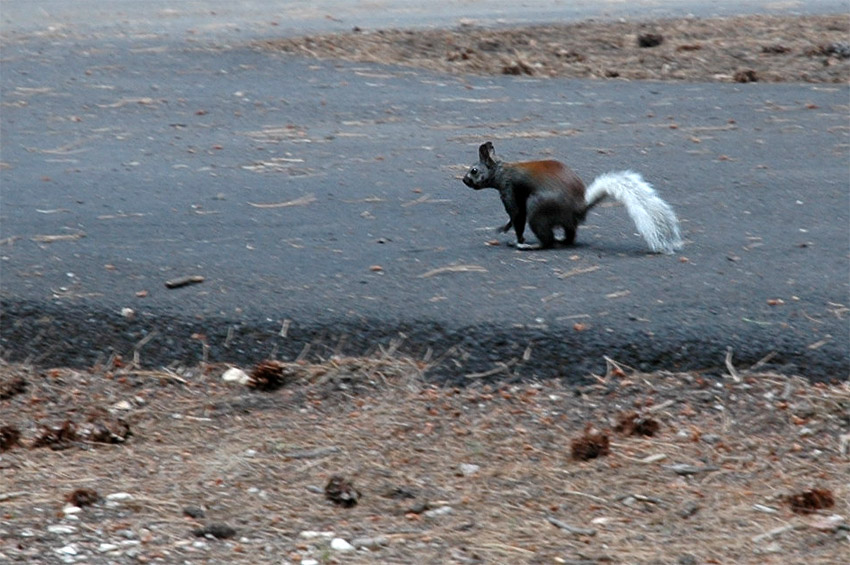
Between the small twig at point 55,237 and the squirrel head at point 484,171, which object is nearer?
the squirrel head at point 484,171

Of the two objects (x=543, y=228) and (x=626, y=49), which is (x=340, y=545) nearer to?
(x=543, y=228)

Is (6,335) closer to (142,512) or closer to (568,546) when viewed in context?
(142,512)

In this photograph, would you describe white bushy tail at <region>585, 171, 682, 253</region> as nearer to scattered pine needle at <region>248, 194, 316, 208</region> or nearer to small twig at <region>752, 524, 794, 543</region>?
scattered pine needle at <region>248, 194, 316, 208</region>

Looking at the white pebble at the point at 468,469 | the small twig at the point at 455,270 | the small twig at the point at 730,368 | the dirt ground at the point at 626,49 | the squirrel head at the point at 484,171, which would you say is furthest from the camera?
the dirt ground at the point at 626,49

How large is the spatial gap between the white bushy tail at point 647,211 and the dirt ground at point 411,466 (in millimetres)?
1442

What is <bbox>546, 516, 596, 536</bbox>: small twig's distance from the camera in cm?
410

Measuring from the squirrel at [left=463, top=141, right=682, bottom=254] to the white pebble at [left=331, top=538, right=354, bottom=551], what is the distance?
3.17 m

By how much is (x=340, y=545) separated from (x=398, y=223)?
3800 mm

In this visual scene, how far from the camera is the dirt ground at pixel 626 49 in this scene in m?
12.5

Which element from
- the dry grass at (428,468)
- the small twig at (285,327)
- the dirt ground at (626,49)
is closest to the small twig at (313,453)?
the dry grass at (428,468)

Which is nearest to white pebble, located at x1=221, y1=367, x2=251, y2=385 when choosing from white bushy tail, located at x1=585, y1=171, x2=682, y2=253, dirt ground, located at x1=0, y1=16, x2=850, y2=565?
dirt ground, located at x1=0, y1=16, x2=850, y2=565

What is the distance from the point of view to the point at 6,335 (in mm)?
6070

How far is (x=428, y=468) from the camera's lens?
467 centimetres

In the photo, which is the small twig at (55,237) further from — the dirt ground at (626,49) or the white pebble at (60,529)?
the dirt ground at (626,49)
